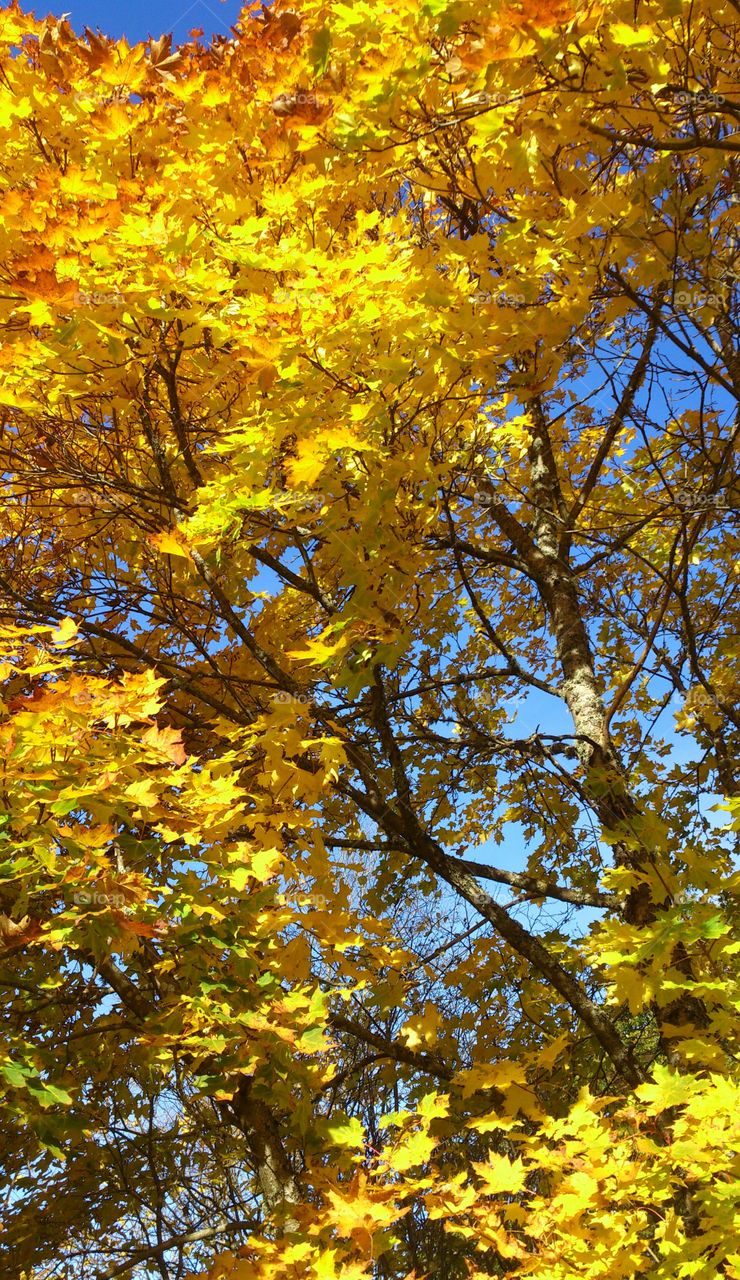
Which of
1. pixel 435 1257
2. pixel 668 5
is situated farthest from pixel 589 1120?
pixel 435 1257

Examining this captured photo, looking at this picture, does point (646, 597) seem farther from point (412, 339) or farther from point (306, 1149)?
point (306, 1149)

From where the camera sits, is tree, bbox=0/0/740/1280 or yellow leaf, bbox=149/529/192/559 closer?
tree, bbox=0/0/740/1280

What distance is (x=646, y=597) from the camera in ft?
20.9

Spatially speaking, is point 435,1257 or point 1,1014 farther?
point 435,1257

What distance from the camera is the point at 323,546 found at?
12.2 ft

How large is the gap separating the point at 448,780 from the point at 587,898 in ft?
3.76

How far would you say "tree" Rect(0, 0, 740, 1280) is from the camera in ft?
8.16

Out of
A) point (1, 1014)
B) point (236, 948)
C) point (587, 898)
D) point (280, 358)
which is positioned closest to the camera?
point (236, 948)

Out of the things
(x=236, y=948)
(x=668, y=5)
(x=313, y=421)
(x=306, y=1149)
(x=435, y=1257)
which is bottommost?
(x=435, y=1257)

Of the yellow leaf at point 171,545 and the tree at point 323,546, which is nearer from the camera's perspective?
the tree at point 323,546

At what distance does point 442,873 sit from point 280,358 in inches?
104

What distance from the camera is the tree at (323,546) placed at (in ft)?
8.16

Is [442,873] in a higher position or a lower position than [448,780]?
lower

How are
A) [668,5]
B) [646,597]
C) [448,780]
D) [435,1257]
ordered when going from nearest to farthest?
[668,5] < [448,780] < [646,597] < [435,1257]
